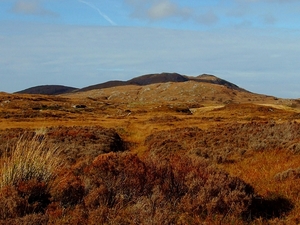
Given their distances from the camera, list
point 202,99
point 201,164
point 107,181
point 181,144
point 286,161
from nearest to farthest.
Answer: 1. point 107,181
2. point 201,164
3. point 286,161
4. point 181,144
5. point 202,99

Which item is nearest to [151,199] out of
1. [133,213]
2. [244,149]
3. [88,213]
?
[133,213]

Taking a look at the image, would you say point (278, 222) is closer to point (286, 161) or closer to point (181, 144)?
point (286, 161)

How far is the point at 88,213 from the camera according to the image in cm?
695

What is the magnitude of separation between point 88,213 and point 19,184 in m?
1.95

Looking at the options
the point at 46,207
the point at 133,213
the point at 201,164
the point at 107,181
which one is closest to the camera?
the point at 133,213

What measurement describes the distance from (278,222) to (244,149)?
32.4ft

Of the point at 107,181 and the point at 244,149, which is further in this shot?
the point at 244,149

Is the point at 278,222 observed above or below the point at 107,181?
below

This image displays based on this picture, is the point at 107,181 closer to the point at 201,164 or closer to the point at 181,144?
the point at 201,164

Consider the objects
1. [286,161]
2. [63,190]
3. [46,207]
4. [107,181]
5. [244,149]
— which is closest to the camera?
[46,207]

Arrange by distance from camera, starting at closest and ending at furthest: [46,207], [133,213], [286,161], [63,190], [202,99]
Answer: [133,213]
[46,207]
[63,190]
[286,161]
[202,99]

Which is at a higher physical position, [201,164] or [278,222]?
[201,164]

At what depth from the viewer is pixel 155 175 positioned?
8.88 meters

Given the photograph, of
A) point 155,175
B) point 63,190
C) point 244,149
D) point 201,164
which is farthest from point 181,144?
point 63,190
